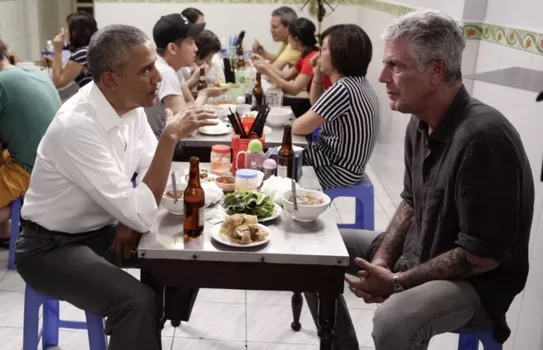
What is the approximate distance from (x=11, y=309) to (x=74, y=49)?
2.28 metres

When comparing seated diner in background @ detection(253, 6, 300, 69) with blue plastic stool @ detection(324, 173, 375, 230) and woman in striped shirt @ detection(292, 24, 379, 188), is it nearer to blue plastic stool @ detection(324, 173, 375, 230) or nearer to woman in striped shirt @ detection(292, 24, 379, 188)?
woman in striped shirt @ detection(292, 24, 379, 188)

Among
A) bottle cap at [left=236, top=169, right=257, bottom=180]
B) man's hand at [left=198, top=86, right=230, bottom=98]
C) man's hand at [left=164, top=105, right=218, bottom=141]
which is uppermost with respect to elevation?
man's hand at [left=164, top=105, right=218, bottom=141]

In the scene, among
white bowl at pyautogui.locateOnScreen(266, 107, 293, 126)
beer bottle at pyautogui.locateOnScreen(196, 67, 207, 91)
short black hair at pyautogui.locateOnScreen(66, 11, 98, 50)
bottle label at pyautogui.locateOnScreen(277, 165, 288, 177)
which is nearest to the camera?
bottle label at pyautogui.locateOnScreen(277, 165, 288, 177)

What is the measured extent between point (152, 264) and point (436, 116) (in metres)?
0.94

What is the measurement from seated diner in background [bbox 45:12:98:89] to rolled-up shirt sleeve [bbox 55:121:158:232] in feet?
8.13

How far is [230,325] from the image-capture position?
2.48 m

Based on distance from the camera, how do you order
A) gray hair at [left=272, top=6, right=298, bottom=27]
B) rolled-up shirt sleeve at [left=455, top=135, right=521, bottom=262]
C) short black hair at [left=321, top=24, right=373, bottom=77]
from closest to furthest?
rolled-up shirt sleeve at [left=455, top=135, right=521, bottom=262] < short black hair at [left=321, top=24, right=373, bottom=77] < gray hair at [left=272, top=6, right=298, bottom=27]

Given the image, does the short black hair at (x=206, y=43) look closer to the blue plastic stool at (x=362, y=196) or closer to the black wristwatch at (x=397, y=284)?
the blue plastic stool at (x=362, y=196)

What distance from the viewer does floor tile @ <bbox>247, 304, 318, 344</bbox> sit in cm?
240

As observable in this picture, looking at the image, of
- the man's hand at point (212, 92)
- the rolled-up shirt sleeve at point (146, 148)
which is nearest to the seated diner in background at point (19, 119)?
the rolled-up shirt sleeve at point (146, 148)

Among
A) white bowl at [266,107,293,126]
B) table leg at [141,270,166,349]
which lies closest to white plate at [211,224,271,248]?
table leg at [141,270,166,349]

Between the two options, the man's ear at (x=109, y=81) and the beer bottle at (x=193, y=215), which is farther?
the man's ear at (x=109, y=81)

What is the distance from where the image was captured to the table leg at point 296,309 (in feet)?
7.95

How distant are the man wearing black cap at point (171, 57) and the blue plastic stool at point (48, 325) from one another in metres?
1.23
